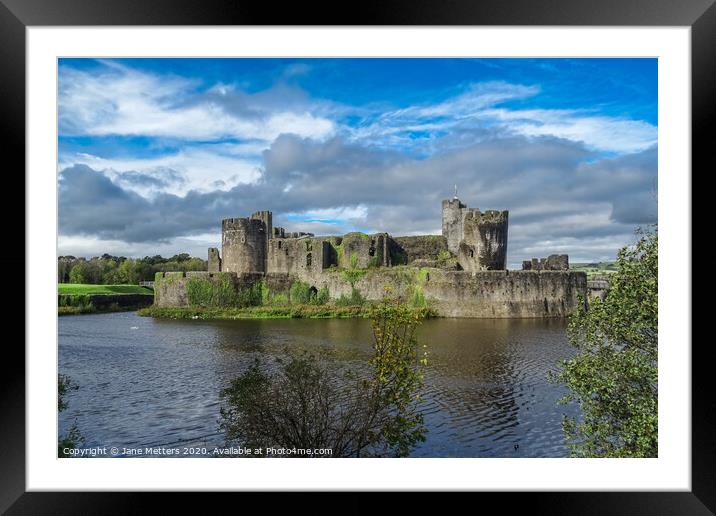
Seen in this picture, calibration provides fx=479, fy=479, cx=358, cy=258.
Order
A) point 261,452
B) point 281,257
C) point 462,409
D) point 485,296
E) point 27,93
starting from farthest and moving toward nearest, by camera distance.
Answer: point 281,257
point 485,296
point 462,409
point 261,452
point 27,93

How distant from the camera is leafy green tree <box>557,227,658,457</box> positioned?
4.88 metres

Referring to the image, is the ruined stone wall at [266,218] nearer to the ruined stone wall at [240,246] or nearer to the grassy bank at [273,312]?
the ruined stone wall at [240,246]

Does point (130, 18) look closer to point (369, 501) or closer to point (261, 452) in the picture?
point (261, 452)

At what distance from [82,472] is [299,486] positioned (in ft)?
6.56

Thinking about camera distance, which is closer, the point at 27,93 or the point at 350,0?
the point at 350,0

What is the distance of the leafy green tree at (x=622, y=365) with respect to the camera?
488cm

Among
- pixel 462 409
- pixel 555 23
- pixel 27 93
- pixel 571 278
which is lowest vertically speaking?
pixel 462 409

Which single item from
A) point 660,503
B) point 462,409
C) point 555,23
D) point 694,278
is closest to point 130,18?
point 555,23

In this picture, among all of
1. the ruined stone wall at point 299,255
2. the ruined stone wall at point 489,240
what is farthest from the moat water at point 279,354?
the ruined stone wall at point 299,255

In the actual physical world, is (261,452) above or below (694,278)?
below

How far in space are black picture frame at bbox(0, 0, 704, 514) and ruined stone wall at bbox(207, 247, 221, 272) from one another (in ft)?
78.5

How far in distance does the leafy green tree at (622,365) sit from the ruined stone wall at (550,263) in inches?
761

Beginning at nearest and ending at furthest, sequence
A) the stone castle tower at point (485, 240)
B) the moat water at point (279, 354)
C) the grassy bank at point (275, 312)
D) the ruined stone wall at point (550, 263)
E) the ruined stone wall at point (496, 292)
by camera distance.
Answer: the moat water at point (279, 354) < the ruined stone wall at point (496, 292) < the grassy bank at point (275, 312) < the stone castle tower at point (485, 240) < the ruined stone wall at point (550, 263)

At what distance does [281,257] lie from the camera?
26562 mm
